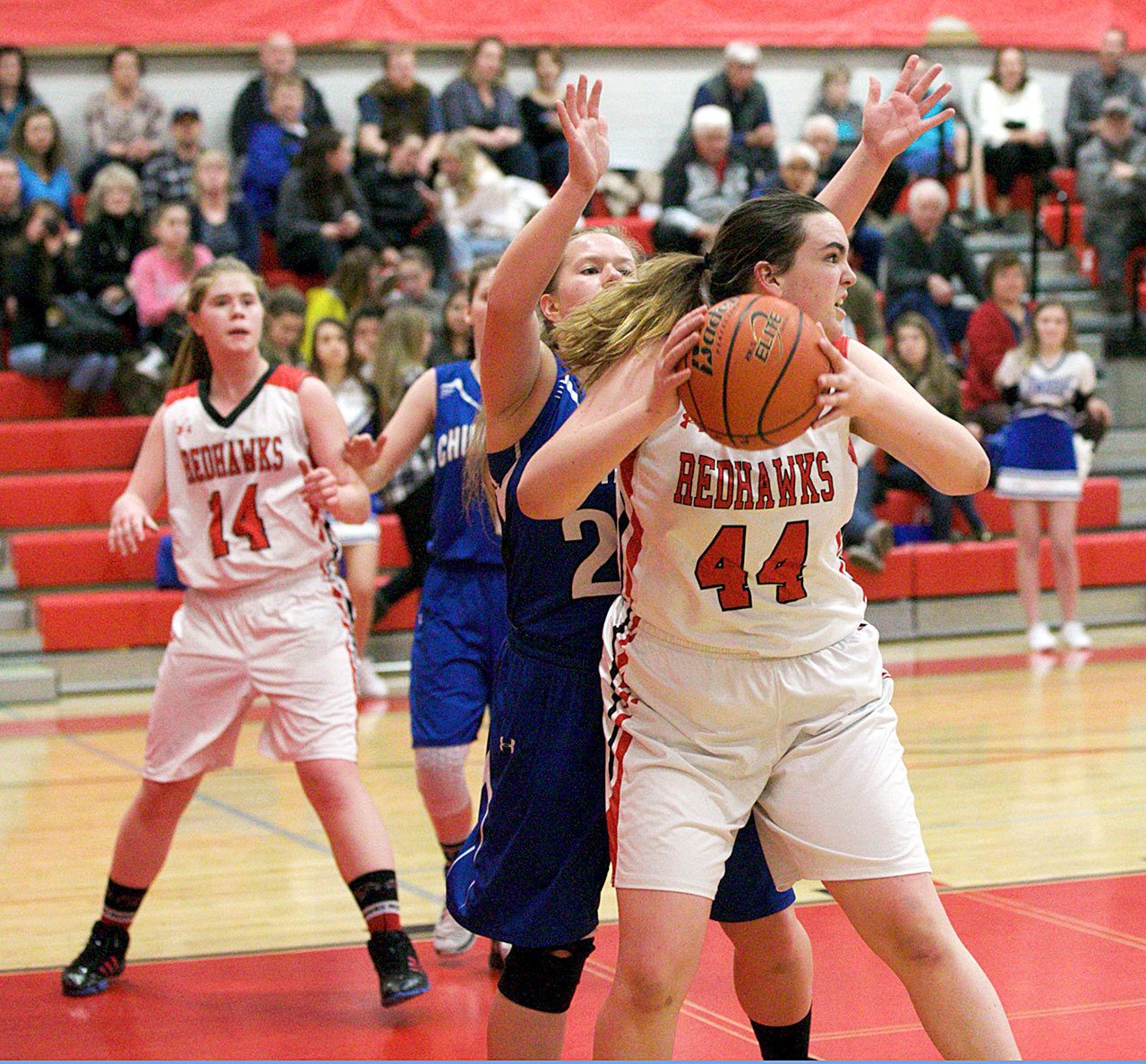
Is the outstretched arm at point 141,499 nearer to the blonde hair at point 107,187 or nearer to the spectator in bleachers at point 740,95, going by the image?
the blonde hair at point 107,187

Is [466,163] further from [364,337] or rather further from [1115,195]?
[1115,195]

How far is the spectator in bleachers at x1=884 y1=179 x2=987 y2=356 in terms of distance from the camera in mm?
11677

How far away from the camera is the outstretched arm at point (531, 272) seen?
2.77m

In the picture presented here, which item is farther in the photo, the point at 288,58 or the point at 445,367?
the point at 288,58

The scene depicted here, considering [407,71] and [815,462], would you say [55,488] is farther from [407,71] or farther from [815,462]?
[815,462]

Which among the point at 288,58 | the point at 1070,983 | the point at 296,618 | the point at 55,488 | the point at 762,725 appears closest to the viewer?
the point at 762,725

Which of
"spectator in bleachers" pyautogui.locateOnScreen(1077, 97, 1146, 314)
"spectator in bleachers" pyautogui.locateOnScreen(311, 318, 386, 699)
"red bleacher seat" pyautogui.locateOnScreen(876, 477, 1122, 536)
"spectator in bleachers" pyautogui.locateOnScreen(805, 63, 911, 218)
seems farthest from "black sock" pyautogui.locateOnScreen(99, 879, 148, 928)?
"spectator in bleachers" pyautogui.locateOnScreen(1077, 97, 1146, 314)

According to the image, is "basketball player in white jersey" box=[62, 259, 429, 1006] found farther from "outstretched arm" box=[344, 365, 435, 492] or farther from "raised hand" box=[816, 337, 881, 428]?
"raised hand" box=[816, 337, 881, 428]

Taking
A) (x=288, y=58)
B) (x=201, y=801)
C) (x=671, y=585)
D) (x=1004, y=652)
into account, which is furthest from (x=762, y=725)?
(x=288, y=58)

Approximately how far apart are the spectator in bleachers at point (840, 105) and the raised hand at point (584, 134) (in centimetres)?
1101

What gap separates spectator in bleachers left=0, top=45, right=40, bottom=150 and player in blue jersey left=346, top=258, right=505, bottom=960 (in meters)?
7.58

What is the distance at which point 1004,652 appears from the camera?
977 cm

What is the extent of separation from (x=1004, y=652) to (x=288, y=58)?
6.23m

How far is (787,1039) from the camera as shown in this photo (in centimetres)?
315
